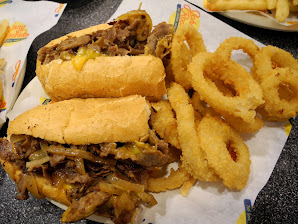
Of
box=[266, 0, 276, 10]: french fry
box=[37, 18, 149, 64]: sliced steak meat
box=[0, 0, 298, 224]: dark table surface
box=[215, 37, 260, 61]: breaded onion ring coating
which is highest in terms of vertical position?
box=[37, 18, 149, 64]: sliced steak meat

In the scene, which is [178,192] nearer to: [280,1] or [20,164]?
[20,164]

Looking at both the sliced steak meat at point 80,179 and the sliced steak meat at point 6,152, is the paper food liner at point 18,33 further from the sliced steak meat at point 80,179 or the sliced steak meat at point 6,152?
the sliced steak meat at point 80,179

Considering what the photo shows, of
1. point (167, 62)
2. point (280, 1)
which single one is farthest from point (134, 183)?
point (280, 1)

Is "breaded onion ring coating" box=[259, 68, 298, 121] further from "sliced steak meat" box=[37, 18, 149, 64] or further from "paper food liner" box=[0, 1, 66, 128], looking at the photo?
"paper food liner" box=[0, 1, 66, 128]

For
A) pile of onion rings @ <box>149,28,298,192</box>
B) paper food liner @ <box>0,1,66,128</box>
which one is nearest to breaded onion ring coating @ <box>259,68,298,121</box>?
pile of onion rings @ <box>149,28,298,192</box>

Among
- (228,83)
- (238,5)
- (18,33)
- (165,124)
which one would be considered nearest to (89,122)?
(165,124)
